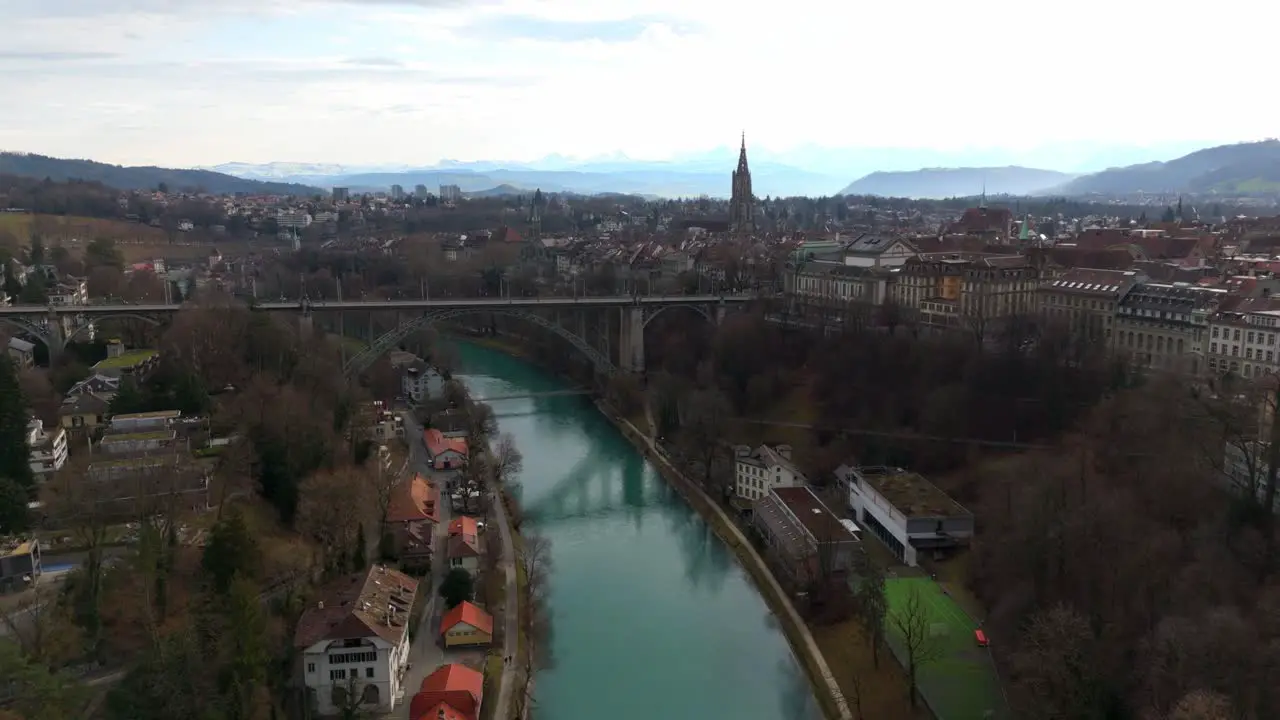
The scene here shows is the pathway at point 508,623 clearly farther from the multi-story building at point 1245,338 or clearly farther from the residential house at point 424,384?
the multi-story building at point 1245,338

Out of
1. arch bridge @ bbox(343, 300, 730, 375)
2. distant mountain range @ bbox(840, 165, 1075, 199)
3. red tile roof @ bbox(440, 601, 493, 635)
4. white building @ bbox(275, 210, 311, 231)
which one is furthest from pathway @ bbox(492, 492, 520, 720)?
distant mountain range @ bbox(840, 165, 1075, 199)

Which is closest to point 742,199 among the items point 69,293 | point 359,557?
point 69,293

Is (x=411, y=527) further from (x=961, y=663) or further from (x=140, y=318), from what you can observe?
(x=140, y=318)

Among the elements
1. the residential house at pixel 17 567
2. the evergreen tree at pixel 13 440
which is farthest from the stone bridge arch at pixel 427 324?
the residential house at pixel 17 567

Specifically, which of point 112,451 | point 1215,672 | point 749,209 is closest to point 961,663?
point 1215,672

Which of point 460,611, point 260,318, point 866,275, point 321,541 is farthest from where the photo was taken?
point 866,275

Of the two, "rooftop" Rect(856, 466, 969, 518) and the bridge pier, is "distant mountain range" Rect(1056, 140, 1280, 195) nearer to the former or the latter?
the bridge pier
